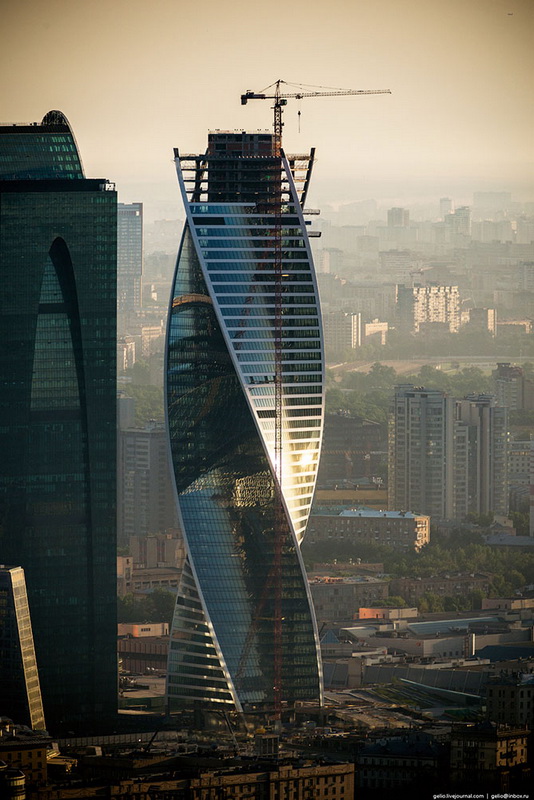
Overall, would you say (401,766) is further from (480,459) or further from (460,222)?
(460,222)

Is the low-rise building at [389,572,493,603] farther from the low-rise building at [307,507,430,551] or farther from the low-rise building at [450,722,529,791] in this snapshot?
the low-rise building at [450,722,529,791]

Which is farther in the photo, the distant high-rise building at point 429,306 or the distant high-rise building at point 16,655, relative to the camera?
the distant high-rise building at point 429,306

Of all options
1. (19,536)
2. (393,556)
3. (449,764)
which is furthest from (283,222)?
(393,556)

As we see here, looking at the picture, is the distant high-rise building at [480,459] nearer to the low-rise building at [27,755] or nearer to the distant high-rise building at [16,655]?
the distant high-rise building at [16,655]

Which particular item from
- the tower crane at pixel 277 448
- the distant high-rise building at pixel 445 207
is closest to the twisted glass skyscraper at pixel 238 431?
the tower crane at pixel 277 448

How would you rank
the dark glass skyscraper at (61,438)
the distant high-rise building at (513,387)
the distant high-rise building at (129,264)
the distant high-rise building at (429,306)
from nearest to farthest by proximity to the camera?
the dark glass skyscraper at (61,438) < the distant high-rise building at (129,264) < the distant high-rise building at (513,387) < the distant high-rise building at (429,306)
